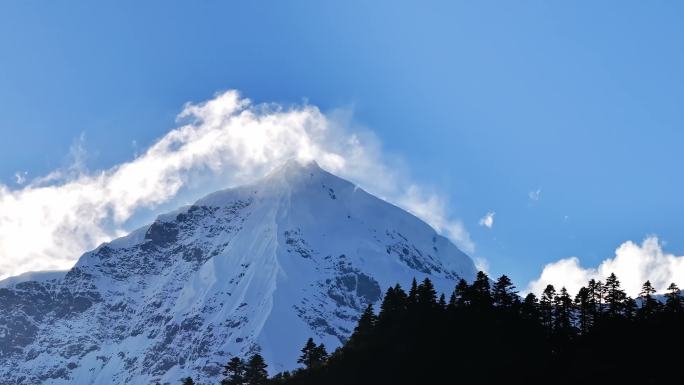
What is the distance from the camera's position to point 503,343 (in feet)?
360

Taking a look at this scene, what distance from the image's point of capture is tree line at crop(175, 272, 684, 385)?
98.4 m

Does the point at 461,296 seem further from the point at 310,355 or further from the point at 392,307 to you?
the point at 310,355

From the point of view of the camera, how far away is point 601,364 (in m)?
96.9

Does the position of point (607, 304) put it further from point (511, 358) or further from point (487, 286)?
point (511, 358)

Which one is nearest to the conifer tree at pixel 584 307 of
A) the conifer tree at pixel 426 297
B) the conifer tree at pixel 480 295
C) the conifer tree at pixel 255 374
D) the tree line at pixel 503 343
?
the tree line at pixel 503 343

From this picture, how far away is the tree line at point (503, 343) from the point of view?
9844 centimetres

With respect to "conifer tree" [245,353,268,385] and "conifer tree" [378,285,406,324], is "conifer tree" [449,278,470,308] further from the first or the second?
"conifer tree" [245,353,268,385]

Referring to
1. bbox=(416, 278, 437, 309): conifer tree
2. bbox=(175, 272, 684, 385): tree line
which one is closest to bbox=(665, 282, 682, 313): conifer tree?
bbox=(175, 272, 684, 385): tree line

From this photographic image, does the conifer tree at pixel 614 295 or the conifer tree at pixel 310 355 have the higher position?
the conifer tree at pixel 614 295

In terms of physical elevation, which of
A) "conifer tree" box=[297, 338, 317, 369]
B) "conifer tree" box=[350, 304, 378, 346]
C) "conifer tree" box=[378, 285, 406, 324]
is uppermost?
"conifer tree" box=[378, 285, 406, 324]

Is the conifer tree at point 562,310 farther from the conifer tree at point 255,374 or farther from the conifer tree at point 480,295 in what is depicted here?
the conifer tree at point 255,374

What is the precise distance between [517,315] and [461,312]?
6398 millimetres

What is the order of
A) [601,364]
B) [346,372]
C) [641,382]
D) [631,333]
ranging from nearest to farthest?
1. [641,382]
2. [601,364]
3. [631,333]
4. [346,372]

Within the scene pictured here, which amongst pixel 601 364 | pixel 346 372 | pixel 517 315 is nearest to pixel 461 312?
pixel 517 315
